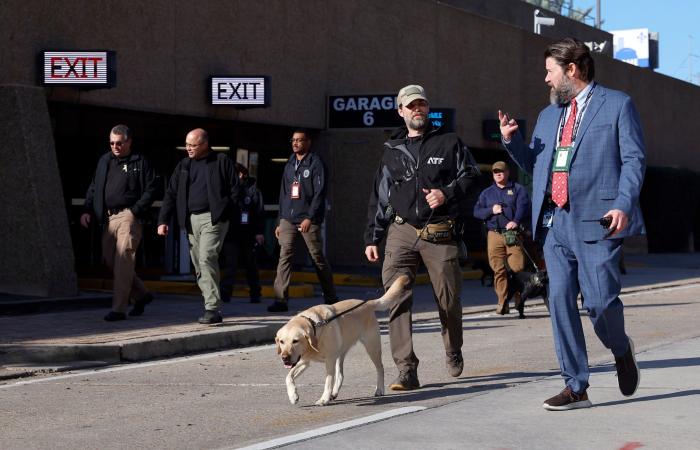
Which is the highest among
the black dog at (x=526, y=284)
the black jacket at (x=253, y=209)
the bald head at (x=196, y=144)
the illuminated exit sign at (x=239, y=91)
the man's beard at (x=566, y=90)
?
the illuminated exit sign at (x=239, y=91)

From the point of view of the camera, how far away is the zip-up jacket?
14930 millimetres

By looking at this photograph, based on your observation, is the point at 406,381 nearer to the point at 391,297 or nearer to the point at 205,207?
the point at 391,297

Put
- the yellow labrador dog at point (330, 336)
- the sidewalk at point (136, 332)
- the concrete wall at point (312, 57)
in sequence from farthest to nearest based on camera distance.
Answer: the concrete wall at point (312, 57)
the sidewalk at point (136, 332)
the yellow labrador dog at point (330, 336)

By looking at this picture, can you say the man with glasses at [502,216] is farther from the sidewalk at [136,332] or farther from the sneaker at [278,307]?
the sneaker at [278,307]

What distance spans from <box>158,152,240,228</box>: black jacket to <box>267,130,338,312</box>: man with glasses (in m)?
1.71

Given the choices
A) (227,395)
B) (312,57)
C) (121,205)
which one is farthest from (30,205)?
(312,57)

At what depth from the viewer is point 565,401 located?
7672 mm

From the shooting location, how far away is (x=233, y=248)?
16375mm

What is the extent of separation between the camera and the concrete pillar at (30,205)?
15.4 m

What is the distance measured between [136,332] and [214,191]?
163 centimetres

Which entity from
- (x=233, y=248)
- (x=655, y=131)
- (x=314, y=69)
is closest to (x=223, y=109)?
(x=314, y=69)

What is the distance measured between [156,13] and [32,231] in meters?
4.81

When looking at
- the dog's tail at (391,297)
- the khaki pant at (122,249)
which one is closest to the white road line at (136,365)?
the khaki pant at (122,249)

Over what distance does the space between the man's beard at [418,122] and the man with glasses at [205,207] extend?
4.17 metres
